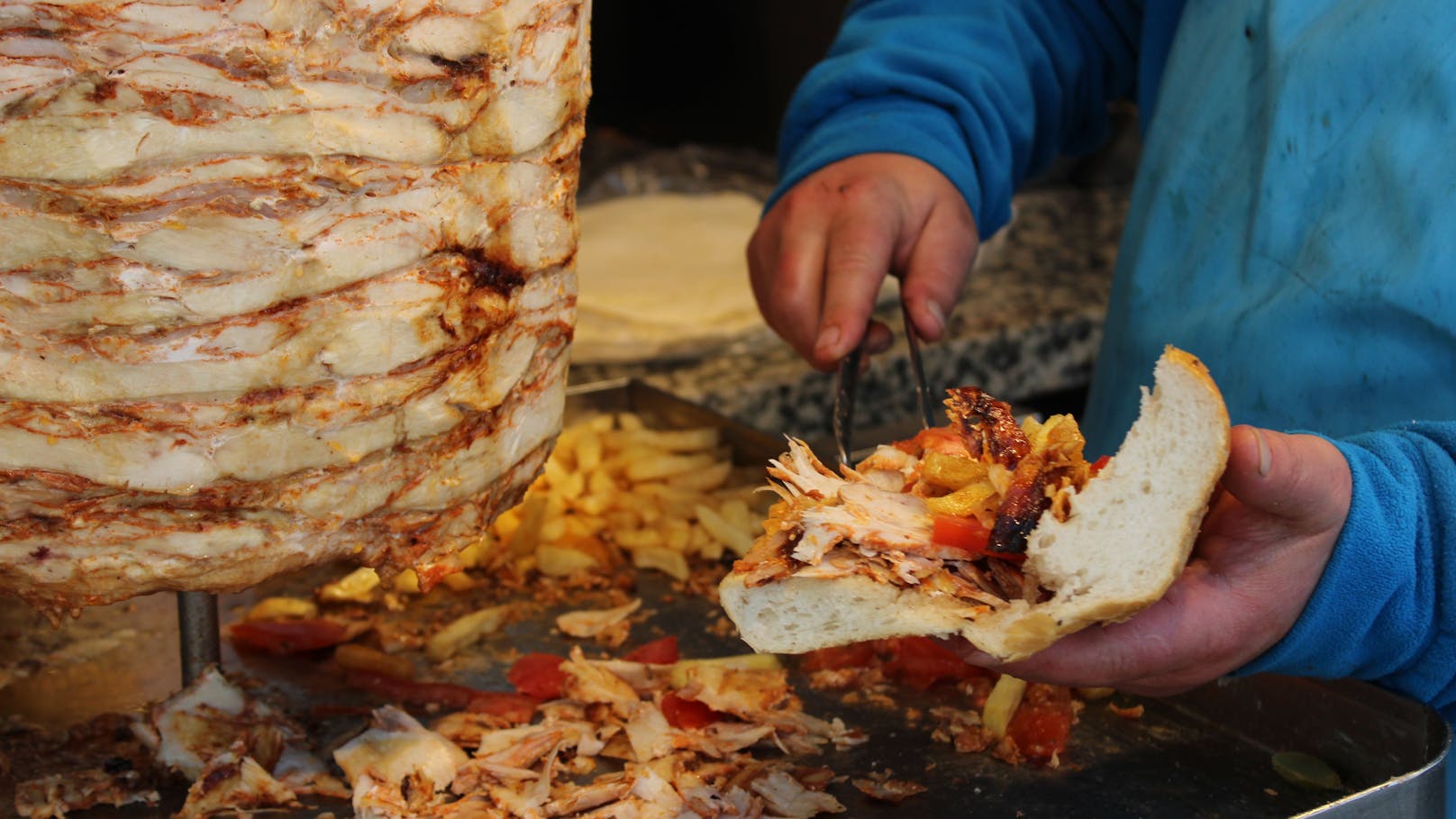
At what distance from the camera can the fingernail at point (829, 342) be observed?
67.3 inches

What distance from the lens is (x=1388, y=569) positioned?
108 centimetres

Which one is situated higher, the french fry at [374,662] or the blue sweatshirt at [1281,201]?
the blue sweatshirt at [1281,201]

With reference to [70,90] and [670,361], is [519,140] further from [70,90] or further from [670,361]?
[670,361]

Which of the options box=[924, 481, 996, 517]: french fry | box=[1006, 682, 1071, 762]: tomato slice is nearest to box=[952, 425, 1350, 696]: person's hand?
box=[924, 481, 996, 517]: french fry

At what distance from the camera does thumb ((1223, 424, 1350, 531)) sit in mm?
968

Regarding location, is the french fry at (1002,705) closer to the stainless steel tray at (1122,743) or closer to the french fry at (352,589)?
the stainless steel tray at (1122,743)

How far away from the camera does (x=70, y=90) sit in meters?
0.90

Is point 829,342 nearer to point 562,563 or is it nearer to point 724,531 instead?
point 724,531

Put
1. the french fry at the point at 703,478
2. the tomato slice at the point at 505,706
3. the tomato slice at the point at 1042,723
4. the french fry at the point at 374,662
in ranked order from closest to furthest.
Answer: the tomato slice at the point at 1042,723 < the tomato slice at the point at 505,706 < the french fry at the point at 374,662 < the french fry at the point at 703,478

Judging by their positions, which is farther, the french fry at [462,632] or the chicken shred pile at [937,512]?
the french fry at [462,632]

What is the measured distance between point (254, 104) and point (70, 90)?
4.6 inches

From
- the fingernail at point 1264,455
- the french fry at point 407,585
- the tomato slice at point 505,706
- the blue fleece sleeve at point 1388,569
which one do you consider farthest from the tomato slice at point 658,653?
the fingernail at point 1264,455

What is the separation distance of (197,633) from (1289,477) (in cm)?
113

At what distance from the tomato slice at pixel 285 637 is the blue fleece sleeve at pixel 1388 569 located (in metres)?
1.13
